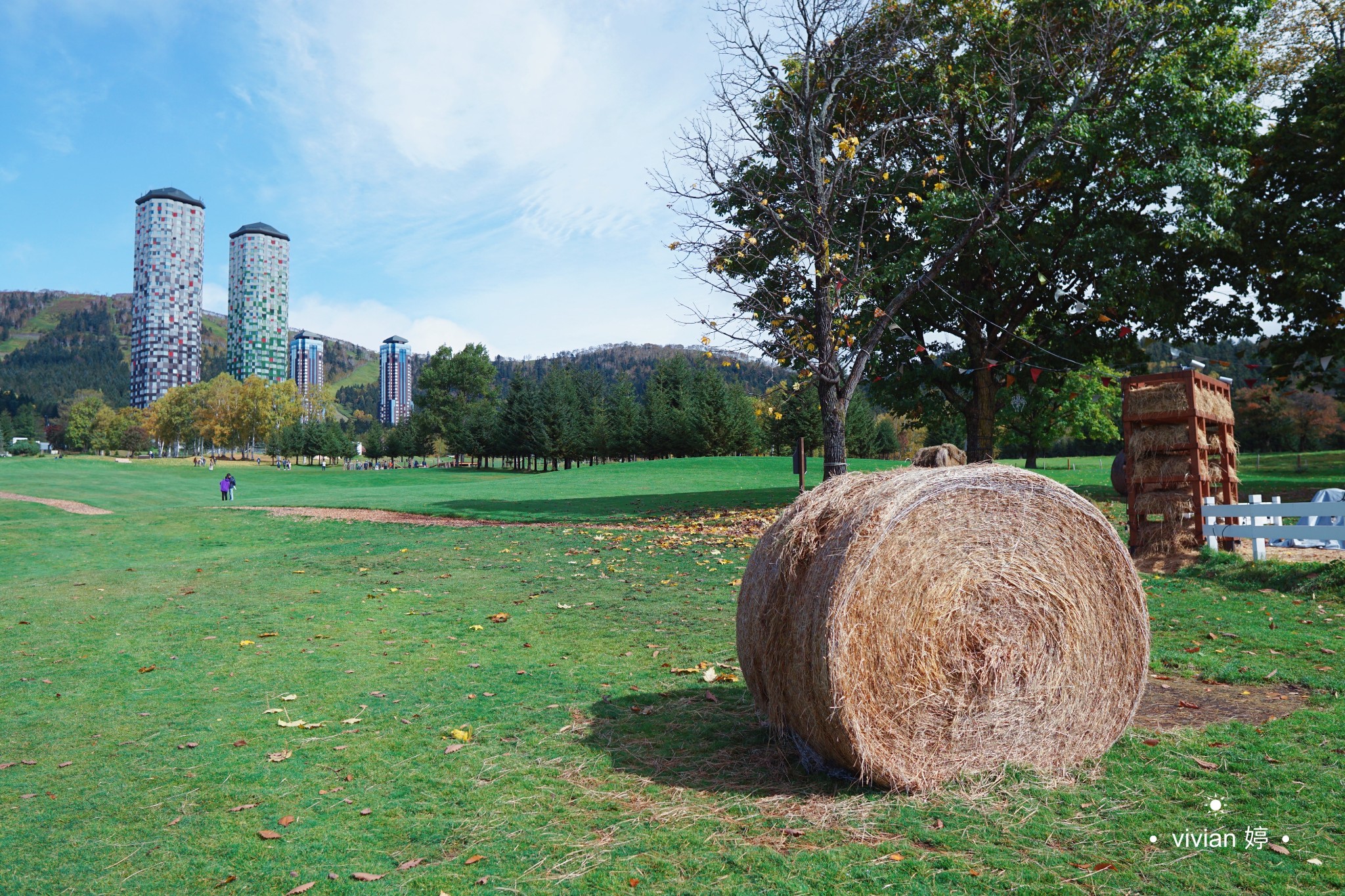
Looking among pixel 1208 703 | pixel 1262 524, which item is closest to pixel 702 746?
pixel 1208 703

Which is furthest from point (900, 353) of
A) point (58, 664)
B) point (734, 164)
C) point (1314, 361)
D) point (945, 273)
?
point (58, 664)

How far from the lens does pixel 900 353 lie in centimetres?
2212

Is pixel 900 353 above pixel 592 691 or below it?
above

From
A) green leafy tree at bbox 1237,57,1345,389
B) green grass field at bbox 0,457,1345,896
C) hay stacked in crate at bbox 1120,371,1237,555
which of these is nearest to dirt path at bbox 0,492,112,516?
green grass field at bbox 0,457,1345,896

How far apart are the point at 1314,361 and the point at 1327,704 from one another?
22.0m

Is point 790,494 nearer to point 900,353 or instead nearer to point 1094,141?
point 900,353

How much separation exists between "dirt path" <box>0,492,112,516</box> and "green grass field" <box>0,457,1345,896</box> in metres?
17.1

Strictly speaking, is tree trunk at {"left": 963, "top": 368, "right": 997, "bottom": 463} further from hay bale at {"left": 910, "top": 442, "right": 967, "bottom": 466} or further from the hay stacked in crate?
hay bale at {"left": 910, "top": 442, "right": 967, "bottom": 466}

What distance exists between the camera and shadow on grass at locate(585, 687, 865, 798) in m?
4.74

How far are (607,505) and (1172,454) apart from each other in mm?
16454

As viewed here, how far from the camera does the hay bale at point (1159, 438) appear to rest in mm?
12555

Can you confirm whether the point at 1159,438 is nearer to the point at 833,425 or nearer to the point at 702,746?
the point at 833,425

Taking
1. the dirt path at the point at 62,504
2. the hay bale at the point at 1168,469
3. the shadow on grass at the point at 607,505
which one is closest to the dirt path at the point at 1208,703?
the hay bale at the point at 1168,469

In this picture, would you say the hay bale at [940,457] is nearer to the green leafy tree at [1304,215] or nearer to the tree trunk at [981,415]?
the tree trunk at [981,415]
